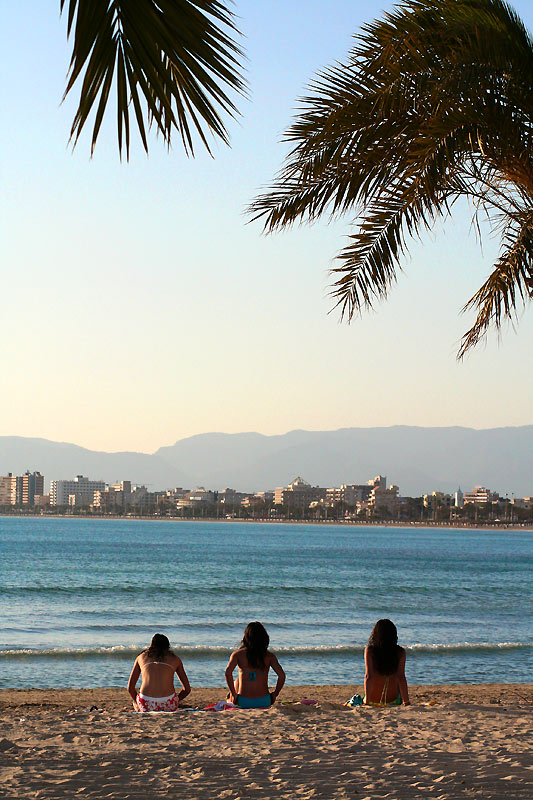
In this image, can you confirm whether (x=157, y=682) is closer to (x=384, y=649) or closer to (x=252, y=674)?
(x=252, y=674)

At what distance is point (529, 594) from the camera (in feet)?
129

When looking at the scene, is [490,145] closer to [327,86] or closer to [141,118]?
[327,86]

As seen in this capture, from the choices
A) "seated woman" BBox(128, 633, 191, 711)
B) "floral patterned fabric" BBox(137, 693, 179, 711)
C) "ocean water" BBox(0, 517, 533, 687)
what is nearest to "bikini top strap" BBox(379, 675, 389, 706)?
"seated woman" BBox(128, 633, 191, 711)

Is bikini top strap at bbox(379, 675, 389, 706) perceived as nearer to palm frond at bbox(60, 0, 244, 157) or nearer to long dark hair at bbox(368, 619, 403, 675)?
long dark hair at bbox(368, 619, 403, 675)

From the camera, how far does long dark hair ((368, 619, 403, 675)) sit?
7863 millimetres

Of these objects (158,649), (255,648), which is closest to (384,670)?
(255,648)

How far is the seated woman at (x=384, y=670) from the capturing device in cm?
786

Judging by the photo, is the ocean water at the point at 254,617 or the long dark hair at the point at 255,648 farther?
the ocean water at the point at 254,617

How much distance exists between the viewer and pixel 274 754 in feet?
15.7

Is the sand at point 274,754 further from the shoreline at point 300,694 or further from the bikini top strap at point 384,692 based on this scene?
the shoreline at point 300,694

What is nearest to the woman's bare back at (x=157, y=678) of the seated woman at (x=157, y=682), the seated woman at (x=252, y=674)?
the seated woman at (x=157, y=682)

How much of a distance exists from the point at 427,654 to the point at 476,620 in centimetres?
898

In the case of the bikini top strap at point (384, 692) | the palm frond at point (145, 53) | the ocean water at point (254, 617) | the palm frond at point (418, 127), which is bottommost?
the ocean water at point (254, 617)

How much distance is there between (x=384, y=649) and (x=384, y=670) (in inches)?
7.2
